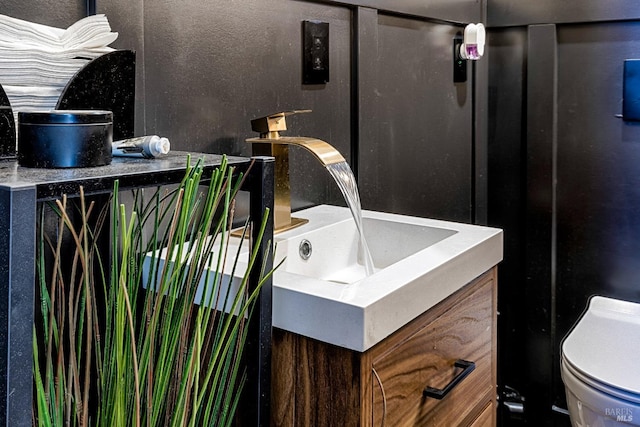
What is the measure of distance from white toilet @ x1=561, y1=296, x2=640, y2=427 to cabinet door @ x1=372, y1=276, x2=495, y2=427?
0.33 meters

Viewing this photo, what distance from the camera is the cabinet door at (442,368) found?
90 centimetres

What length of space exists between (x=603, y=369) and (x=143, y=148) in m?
1.25

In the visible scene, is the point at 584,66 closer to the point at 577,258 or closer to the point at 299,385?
the point at 577,258

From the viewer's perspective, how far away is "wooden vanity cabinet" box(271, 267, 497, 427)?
86 centimetres

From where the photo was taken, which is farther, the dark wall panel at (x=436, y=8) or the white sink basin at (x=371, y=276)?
the dark wall panel at (x=436, y=8)

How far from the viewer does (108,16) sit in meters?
1.03

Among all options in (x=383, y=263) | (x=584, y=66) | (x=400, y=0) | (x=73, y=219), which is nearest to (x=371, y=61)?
(x=400, y=0)

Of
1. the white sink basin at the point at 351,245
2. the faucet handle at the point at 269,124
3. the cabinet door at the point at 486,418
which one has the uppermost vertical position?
the faucet handle at the point at 269,124

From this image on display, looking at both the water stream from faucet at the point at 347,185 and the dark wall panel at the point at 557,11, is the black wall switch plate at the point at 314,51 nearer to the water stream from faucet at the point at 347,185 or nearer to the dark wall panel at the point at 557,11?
the water stream from faucet at the point at 347,185

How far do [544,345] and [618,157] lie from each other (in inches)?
26.9

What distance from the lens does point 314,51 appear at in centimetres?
147

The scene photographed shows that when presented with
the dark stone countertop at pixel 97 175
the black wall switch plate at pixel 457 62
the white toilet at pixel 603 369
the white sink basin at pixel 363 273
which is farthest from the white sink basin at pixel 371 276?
the black wall switch plate at pixel 457 62

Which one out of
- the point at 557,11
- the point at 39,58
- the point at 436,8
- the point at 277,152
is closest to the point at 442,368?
the point at 277,152

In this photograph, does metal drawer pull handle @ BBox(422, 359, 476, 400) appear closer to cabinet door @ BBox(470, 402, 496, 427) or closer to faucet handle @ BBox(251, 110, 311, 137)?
cabinet door @ BBox(470, 402, 496, 427)
